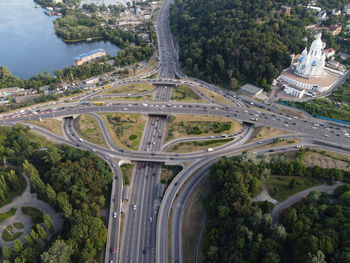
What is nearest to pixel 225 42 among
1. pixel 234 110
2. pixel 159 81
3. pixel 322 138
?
pixel 159 81

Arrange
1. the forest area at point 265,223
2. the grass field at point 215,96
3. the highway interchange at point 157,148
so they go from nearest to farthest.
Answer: the forest area at point 265,223 < the highway interchange at point 157,148 < the grass field at point 215,96

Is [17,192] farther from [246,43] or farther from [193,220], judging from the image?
[246,43]

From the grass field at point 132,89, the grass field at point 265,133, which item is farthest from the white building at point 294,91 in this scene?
the grass field at point 132,89

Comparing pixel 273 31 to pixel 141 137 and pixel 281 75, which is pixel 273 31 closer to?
pixel 281 75

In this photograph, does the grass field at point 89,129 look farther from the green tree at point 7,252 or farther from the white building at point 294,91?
the white building at point 294,91

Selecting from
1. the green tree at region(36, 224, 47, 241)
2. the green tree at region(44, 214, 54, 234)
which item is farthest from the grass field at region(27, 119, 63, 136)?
the green tree at region(36, 224, 47, 241)

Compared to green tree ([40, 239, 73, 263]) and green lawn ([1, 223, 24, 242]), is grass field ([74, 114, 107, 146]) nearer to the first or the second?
green lawn ([1, 223, 24, 242])

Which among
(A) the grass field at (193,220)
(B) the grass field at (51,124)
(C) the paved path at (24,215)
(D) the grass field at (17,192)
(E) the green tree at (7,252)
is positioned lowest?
(A) the grass field at (193,220)
